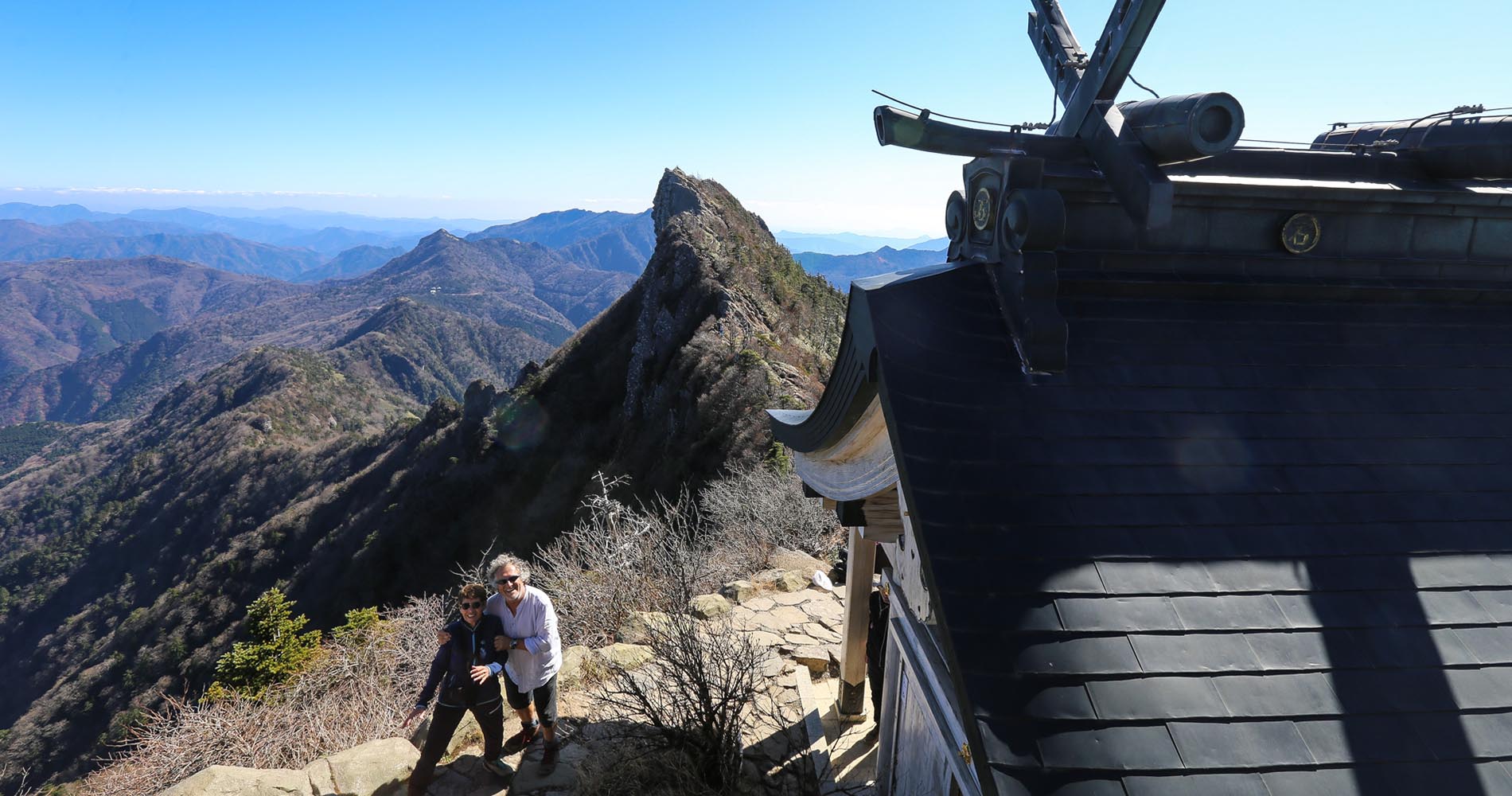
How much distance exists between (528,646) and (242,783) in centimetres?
266

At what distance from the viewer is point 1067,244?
12.6 feet

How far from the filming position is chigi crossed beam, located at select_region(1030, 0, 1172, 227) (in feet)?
11.5

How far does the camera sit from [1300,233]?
155 inches

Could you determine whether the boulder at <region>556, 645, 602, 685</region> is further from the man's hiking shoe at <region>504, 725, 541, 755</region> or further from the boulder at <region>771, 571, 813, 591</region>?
the boulder at <region>771, 571, 813, 591</region>

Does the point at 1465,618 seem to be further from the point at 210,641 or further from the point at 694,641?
the point at 210,641

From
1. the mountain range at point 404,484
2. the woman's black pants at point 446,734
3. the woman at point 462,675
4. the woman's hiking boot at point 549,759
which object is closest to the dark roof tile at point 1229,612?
the woman at point 462,675

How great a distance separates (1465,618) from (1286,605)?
2.37ft

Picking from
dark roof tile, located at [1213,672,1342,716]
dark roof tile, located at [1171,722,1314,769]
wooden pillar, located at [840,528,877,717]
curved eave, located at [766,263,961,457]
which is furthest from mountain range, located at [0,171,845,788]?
dark roof tile, located at [1213,672,1342,716]

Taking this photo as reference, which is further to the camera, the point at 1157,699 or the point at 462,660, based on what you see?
the point at 462,660

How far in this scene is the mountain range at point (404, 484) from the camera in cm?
3453

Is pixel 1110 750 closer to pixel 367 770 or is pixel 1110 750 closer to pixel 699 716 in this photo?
pixel 699 716

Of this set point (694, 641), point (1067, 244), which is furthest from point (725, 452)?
point (1067, 244)

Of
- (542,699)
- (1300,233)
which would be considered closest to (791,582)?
(542,699)

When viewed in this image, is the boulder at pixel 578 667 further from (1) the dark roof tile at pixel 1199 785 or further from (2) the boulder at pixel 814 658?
(1) the dark roof tile at pixel 1199 785
